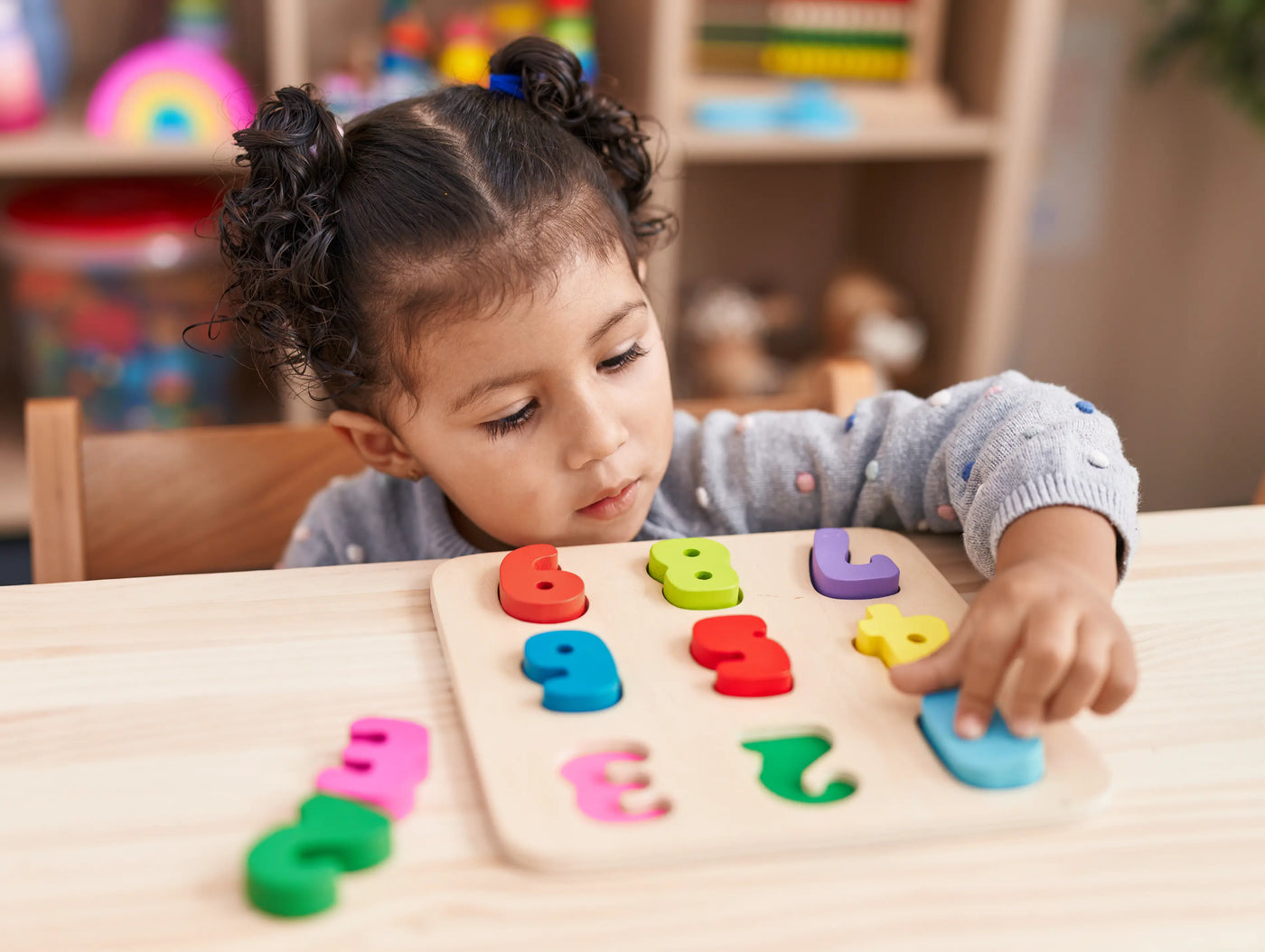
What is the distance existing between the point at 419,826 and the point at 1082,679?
257 millimetres

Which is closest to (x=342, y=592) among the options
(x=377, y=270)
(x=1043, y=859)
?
(x=377, y=270)

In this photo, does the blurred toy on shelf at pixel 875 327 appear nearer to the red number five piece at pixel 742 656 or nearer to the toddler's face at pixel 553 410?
the toddler's face at pixel 553 410

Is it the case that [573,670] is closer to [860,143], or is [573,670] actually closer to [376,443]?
[376,443]

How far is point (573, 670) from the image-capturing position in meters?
0.49

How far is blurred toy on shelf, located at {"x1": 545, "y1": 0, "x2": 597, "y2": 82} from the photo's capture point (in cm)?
163

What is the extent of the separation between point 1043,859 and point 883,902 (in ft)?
0.21

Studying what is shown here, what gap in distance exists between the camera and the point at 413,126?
2.37ft

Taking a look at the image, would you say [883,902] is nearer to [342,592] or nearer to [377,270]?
[342,592]

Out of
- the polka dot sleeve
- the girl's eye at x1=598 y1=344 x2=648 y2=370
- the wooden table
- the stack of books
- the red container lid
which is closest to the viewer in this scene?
the wooden table

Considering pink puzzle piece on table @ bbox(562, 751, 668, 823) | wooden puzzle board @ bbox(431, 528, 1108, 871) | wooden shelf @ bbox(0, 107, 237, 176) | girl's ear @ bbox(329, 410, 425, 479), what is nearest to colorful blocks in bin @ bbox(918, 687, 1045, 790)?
wooden puzzle board @ bbox(431, 528, 1108, 871)

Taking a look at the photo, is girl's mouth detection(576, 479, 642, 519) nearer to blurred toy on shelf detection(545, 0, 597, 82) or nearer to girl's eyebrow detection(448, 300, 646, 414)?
girl's eyebrow detection(448, 300, 646, 414)

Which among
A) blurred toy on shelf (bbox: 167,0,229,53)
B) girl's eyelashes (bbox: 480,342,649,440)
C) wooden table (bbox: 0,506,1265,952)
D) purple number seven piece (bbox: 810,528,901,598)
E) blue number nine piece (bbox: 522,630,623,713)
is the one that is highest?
blurred toy on shelf (bbox: 167,0,229,53)

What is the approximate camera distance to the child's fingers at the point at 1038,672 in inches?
17.6

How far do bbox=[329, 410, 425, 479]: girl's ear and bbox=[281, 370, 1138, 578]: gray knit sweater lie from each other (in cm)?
5
